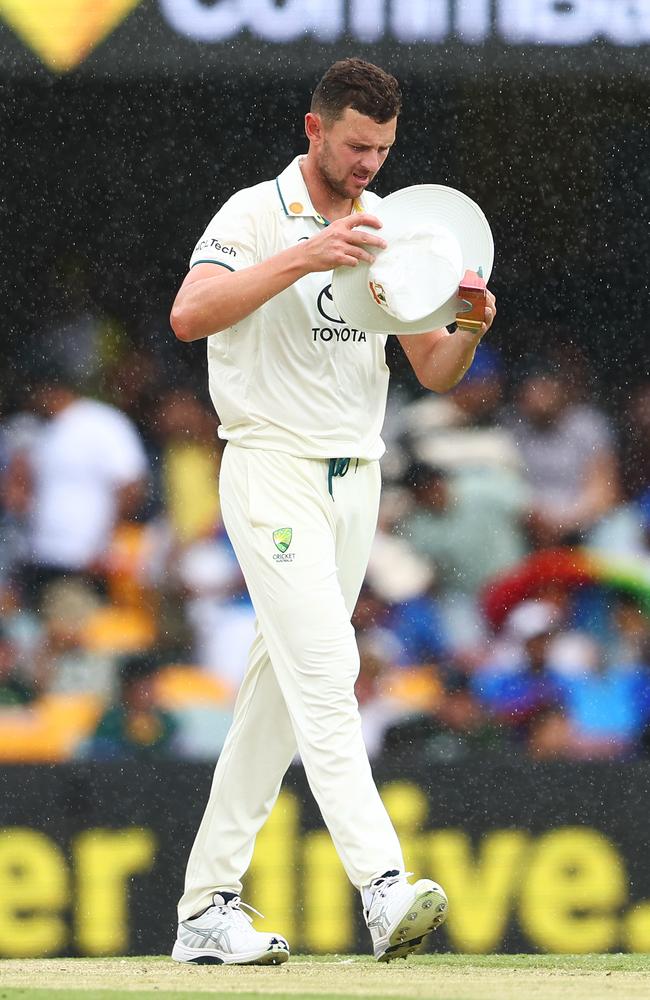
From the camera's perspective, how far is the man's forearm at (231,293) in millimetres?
4121

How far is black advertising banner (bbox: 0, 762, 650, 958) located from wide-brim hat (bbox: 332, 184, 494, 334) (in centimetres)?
211

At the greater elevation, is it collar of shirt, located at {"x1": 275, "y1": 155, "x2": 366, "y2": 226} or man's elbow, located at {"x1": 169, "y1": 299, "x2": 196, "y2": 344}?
collar of shirt, located at {"x1": 275, "y1": 155, "x2": 366, "y2": 226}

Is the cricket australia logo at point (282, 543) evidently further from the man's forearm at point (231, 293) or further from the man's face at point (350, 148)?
the man's face at point (350, 148)

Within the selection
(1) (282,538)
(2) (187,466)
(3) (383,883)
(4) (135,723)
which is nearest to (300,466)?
(1) (282,538)

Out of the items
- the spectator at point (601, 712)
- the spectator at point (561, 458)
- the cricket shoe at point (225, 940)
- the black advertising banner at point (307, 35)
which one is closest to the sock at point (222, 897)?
the cricket shoe at point (225, 940)

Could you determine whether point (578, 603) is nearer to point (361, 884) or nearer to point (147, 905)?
point (147, 905)

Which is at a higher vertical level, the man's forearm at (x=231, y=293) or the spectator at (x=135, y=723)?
the man's forearm at (x=231, y=293)

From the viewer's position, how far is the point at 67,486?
20.4 feet

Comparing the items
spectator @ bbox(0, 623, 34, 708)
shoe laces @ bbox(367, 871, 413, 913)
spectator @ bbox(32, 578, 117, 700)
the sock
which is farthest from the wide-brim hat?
spectator @ bbox(0, 623, 34, 708)

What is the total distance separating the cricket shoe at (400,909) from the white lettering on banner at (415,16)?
9.86 feet

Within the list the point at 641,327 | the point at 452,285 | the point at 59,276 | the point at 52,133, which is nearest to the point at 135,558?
the point at 59,276

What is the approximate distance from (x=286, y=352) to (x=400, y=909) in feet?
4.23

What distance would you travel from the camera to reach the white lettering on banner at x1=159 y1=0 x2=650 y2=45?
19.7 feet

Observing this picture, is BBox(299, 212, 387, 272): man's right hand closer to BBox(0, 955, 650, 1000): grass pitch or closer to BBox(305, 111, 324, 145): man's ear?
BBox(305, 111, 324, 145): man's ear
